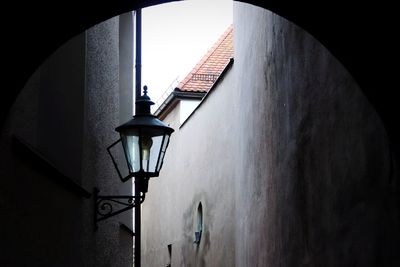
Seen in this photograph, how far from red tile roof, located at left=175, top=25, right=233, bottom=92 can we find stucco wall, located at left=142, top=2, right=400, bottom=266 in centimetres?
388

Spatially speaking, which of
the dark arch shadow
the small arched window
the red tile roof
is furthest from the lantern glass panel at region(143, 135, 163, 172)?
the red tile roof

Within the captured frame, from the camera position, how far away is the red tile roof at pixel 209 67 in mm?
21641

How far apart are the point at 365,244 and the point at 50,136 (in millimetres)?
2592

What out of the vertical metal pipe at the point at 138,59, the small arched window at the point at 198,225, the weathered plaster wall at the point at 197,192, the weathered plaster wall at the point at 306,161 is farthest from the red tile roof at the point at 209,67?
the vertical metal pipe at the point at 138,59

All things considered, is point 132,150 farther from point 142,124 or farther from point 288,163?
point 288,163

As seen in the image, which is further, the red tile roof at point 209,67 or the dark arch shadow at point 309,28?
the red tile roof at point 209,67

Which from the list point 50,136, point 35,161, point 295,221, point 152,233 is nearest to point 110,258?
point 295,221

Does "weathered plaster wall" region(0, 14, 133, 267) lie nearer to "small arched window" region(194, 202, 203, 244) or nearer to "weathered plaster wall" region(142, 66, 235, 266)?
"weathered plaster wall" region(142, 66, 235, 266)

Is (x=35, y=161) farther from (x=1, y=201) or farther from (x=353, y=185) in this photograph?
(x=353, y=185)

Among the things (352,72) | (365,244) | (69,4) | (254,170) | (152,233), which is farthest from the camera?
(152,233)

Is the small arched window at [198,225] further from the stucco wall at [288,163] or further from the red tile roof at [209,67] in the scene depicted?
the red tile roof at [209,67]

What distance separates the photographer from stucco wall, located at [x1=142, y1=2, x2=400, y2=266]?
5.39m

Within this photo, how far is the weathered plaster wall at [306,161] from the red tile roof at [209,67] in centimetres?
908

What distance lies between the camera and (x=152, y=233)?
76.7 feet
